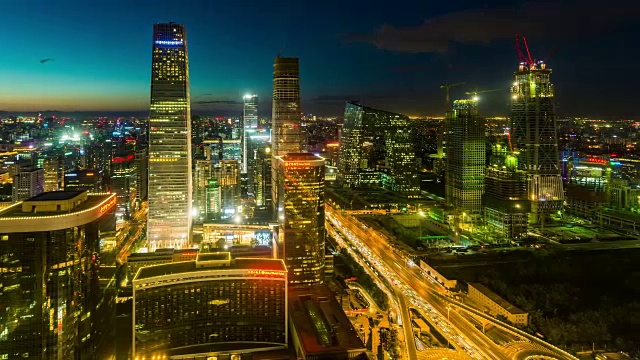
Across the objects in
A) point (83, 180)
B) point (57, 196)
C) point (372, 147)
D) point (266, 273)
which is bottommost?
point (266, 273)

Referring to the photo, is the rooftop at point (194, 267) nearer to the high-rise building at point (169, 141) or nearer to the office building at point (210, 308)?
the office building at point (210, 308)

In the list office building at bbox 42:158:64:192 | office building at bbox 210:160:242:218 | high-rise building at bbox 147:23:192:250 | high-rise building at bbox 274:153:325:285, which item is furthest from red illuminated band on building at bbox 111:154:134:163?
high-rise building at bbox 274:153:325:285

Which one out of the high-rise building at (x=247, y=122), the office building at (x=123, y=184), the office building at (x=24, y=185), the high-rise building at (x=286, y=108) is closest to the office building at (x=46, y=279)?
the high-rise building at (x=286, y=108)

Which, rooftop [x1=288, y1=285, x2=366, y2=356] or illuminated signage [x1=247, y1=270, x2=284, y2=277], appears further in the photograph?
illuminated signage [x1=247, y1=270, x2=284, y2=277]

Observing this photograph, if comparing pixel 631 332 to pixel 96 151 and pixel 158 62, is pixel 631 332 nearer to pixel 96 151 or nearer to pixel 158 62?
pixel 158 62

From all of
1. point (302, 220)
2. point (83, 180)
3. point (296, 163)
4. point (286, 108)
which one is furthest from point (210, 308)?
point (83, 180)

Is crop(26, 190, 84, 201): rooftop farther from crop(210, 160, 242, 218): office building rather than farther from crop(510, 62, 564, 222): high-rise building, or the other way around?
crop(510, 62, 564, 222): high-rise building

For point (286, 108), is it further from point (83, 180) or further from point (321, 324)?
point (321, 324)
